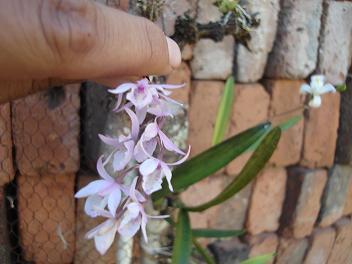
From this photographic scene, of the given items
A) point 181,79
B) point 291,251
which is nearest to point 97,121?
point 181,79

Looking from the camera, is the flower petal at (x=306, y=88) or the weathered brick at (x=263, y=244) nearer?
the flower petal at (x=306, y=88)

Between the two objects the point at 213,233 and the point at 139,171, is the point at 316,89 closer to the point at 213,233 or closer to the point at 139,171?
the point at 213,233

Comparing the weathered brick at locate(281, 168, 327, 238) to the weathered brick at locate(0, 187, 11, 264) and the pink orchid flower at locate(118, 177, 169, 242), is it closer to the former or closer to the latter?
the weathered brick at locate(0, 187, 11, 264)

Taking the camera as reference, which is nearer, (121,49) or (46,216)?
(121,49)

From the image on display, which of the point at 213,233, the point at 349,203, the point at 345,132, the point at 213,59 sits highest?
the point at 213,59

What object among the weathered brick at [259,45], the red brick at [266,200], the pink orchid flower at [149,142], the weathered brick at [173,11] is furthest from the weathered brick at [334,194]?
the pink orchid flower at [149,142]

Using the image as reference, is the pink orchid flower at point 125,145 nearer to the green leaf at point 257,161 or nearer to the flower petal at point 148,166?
the flower petal at point 148,166

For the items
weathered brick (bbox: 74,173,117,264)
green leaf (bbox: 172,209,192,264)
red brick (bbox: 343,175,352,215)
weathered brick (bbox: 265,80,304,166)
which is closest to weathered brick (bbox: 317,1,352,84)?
weathered brick (bbox: 265,80,304,166)
